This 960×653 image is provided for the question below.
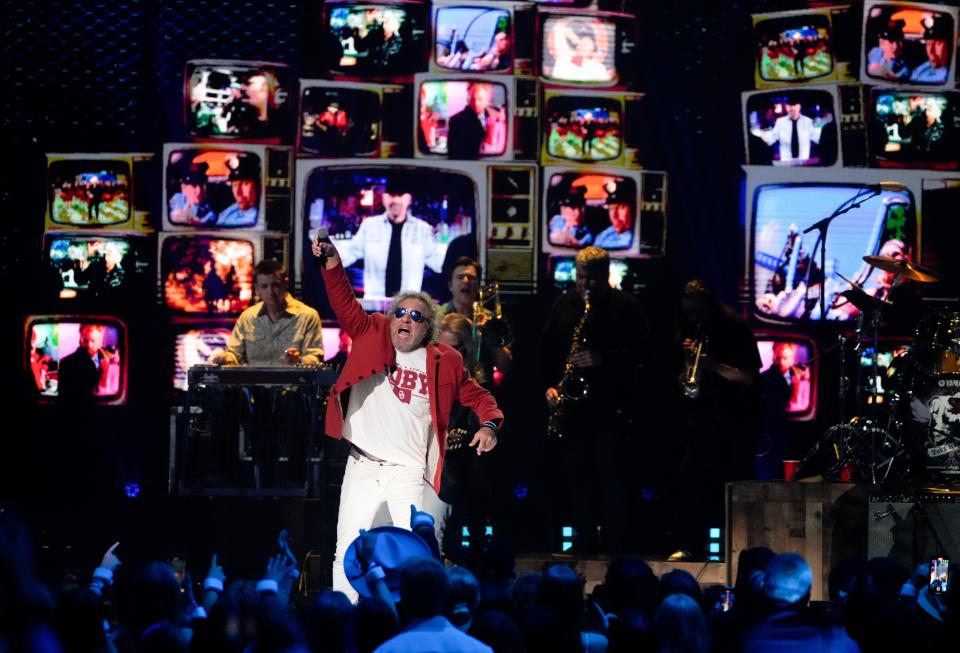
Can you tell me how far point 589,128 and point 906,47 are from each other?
254cm

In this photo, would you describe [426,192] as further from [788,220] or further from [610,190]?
[788,220]

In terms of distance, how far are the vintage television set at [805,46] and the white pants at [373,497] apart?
5213 mm

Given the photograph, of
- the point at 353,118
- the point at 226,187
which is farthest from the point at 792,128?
the point at 226,187

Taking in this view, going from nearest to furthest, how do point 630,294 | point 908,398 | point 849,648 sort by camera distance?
1. point 849,648
2. point 908,398
3. point 630,294

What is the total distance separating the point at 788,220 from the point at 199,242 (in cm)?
447

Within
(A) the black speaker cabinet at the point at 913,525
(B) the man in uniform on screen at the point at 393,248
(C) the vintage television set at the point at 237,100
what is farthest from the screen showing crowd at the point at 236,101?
(A) the black speaker cabinet at the point at 913,525

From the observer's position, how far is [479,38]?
36.1 ft

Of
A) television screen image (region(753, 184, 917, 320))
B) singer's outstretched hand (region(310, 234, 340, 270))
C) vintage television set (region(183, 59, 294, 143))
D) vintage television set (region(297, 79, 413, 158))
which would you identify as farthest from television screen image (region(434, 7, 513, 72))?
singer's outstretched hand (region(310, 234, 340, 270))

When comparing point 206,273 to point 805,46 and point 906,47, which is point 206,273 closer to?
point 805,46

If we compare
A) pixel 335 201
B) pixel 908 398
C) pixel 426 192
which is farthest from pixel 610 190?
pixel 908 398

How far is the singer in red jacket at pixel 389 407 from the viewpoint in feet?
24.2

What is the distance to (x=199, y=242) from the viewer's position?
10.9 m

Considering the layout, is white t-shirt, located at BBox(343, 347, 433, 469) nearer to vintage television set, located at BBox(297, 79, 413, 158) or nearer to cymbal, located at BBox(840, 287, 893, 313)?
cymbal, located at BBox(840, 287, 893, 313)

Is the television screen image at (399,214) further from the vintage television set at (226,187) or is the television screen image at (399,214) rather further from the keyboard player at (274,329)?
the keyboard player at (274,329)
